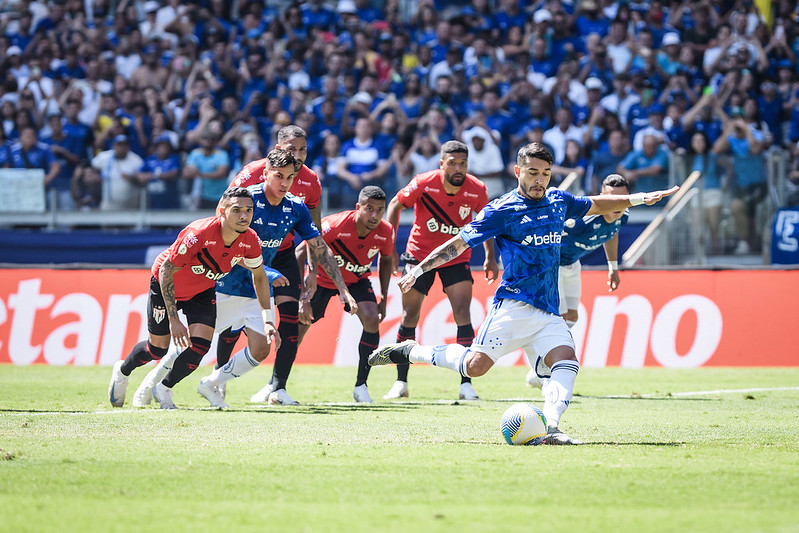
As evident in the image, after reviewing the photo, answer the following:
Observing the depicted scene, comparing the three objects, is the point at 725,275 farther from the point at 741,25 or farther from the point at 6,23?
the point at 6,23

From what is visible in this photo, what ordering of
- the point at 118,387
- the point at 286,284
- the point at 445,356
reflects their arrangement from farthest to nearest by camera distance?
the point at 286,284
the point at 118,387
the point at 445,356

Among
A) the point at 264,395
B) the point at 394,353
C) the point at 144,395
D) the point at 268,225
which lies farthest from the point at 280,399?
the point at 394,353

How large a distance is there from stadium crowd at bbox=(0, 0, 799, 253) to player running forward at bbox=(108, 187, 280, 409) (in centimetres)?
806

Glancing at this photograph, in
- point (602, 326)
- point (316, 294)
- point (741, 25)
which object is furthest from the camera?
point (741, 25)

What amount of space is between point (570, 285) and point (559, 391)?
19.0 ft

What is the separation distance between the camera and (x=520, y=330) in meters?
8.57

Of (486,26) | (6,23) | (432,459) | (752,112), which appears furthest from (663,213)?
(6,23)

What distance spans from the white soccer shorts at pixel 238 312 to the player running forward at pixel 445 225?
1.94m

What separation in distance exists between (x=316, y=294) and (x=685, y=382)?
4.98 metres

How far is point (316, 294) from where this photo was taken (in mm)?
12797

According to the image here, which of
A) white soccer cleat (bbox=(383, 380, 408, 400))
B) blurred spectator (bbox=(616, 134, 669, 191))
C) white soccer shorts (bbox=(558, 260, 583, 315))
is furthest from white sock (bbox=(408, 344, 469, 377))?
blurred spectator (bbox=(616, 134, 669, 191))

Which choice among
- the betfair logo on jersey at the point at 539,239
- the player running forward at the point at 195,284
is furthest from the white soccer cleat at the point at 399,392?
the betfair logo on jersey at the point at 539,239

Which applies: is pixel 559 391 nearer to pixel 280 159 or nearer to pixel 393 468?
pixel 393 468

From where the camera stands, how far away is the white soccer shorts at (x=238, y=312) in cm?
1147
